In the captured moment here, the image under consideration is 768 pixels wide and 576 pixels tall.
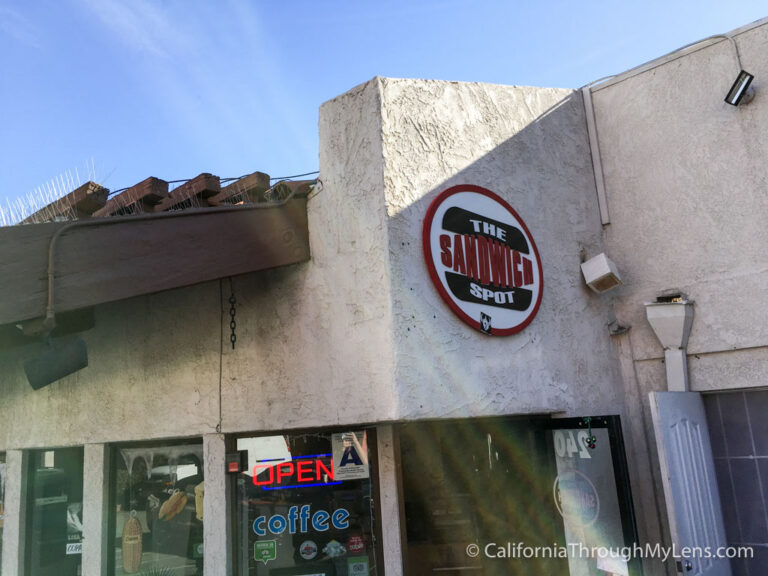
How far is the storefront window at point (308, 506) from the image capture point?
4.95 metres

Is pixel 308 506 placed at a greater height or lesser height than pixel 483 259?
lesser

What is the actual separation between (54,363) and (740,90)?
231 inches

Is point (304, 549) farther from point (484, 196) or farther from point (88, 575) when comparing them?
point (484, 196)

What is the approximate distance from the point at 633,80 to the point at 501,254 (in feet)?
8.54

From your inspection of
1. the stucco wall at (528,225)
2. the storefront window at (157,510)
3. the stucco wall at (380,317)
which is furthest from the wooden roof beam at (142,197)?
the storefront window at (157,510)

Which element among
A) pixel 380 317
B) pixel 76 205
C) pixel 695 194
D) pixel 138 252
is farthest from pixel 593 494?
pixel 76 205

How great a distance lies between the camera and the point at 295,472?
5129 mm

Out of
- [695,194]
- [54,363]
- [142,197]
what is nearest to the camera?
[54,363]

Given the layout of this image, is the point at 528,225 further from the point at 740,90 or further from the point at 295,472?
the point at 295,472

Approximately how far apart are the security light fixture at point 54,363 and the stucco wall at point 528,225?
83.6 inches

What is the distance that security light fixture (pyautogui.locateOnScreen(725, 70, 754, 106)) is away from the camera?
5.43m

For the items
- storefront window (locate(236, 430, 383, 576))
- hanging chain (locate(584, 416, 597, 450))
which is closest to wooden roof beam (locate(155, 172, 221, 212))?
storefront window (locate(236, 430, 383, 576))

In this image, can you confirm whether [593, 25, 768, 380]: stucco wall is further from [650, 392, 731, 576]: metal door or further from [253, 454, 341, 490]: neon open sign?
[253, 454, 341, 490]: neon open sign

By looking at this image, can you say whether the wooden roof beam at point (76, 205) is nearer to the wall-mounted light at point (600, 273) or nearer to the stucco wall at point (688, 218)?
the wall-mounted light at point (600, 273)
